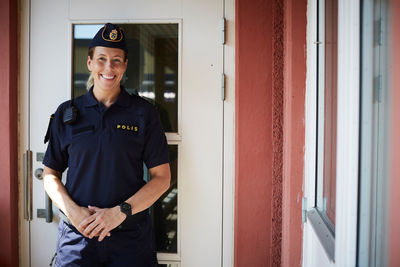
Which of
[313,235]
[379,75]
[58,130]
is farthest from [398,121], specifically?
[58,130]

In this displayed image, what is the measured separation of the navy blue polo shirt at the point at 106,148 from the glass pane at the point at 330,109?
759mm

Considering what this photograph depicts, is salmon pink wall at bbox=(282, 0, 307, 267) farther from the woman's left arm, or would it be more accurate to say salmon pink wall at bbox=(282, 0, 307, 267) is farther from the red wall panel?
the woman's left arm

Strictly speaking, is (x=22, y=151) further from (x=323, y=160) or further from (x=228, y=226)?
(x=323, y=160)

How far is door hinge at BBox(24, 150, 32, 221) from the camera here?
2070 mm

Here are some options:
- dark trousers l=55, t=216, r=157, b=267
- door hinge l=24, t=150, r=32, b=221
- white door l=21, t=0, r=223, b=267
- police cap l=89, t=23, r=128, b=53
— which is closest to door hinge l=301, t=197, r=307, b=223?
white door l=21, t=0, r=223, b=267

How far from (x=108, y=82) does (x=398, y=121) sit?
1219mm

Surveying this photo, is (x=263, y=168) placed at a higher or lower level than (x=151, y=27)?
lower

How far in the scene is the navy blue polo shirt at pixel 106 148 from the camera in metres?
1.60

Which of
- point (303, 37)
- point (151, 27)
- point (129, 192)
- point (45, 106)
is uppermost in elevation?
point (151, 27)

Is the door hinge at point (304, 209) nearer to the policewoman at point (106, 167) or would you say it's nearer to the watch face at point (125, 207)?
the policewoman at point (106, 167)

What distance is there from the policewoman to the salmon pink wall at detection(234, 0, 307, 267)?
468 millimetres

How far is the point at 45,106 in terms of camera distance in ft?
6.83

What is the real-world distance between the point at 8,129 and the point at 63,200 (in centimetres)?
72

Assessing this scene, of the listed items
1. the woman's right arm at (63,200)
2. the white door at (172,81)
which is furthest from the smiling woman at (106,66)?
the woman's right arm at (63,200)
